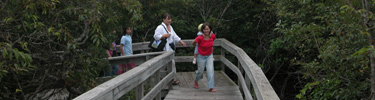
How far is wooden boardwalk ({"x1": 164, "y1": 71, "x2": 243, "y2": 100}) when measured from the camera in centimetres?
600

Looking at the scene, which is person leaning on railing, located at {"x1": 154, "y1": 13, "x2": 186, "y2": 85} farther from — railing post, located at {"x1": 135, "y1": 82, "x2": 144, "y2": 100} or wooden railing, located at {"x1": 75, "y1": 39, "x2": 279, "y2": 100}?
railing post, located at {"x1": 135, "y1": 82, "x2": 144, "y2": 100}

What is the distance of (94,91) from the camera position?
2729 millimetres

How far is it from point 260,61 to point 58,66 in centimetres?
980

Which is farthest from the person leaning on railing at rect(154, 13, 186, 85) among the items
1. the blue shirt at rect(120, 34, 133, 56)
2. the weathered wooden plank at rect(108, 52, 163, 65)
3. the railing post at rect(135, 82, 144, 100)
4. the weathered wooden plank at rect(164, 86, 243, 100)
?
the railing post at rect(135, 82, 144, 100)

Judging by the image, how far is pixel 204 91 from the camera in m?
6.59

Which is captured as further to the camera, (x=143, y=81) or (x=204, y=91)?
(x=204, y=91)

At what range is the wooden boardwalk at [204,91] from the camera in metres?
6.00

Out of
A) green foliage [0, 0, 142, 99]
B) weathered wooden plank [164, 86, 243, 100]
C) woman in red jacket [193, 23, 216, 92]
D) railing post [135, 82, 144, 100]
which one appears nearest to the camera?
railing post [135, 82, 144, 100]

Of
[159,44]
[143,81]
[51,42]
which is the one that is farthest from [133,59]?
[143,81]

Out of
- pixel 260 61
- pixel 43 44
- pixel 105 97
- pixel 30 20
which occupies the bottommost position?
pixel 260 61

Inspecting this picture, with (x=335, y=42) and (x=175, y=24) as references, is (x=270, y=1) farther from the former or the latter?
(x=335, y=42)

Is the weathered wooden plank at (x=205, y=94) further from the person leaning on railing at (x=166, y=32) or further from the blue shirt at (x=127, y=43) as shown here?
the blue shirt at (x=127, y=43)

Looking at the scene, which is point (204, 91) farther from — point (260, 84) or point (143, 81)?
point (260, 84)

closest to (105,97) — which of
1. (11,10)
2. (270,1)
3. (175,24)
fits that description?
(11,10)
